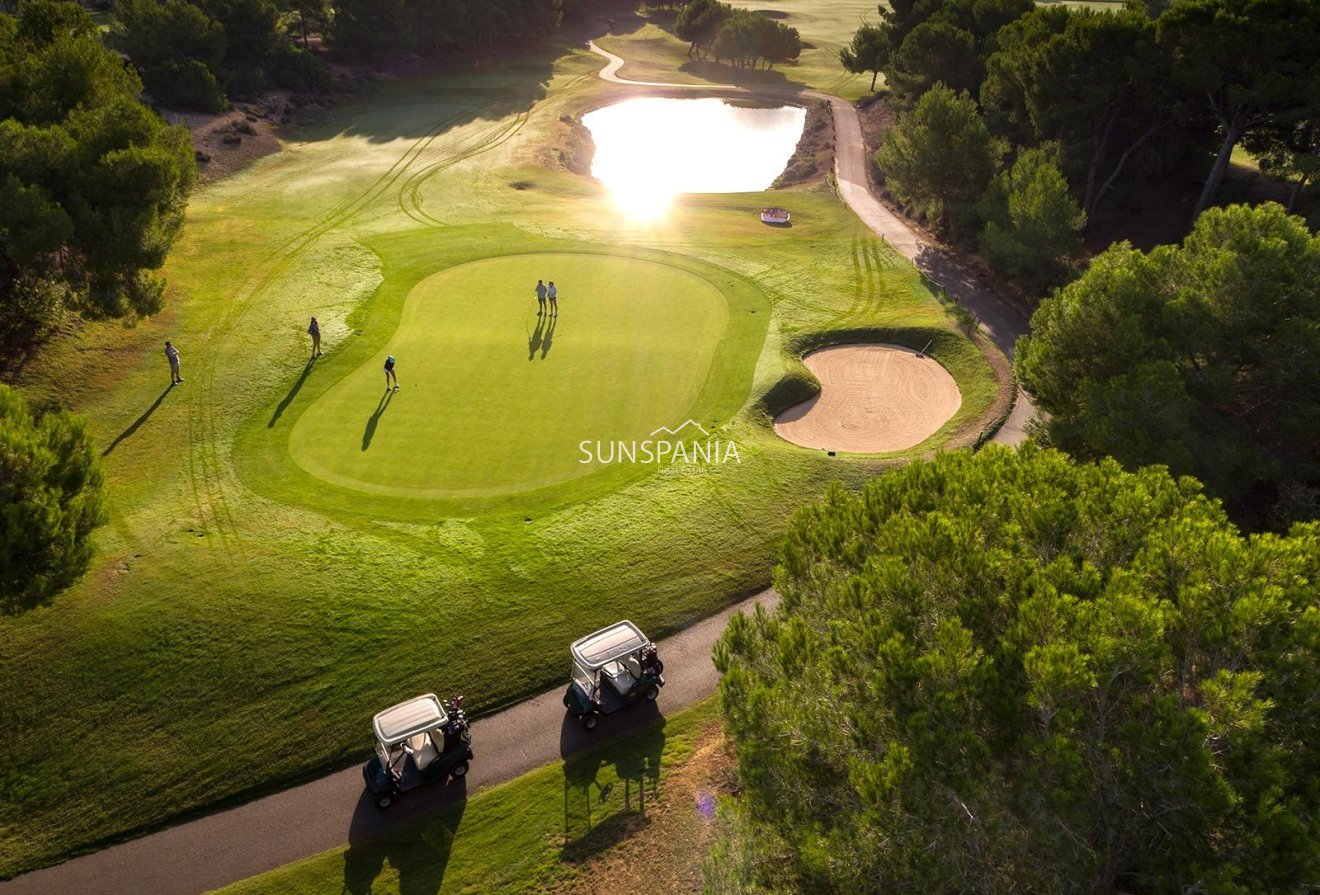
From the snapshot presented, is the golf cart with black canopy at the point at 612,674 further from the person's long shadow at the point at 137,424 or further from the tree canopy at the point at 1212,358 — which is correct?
the person's long shadow at the point at 137,424

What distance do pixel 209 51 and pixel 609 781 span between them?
285ft

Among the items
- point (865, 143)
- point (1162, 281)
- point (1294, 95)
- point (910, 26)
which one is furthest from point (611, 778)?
point (910, 26)

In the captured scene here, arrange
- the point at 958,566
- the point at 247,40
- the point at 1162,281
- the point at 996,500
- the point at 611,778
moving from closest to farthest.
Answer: the point at 958,566 → the point at 996,500 → the point at 611,778 → the point at 1162,281 → the point at 247,40

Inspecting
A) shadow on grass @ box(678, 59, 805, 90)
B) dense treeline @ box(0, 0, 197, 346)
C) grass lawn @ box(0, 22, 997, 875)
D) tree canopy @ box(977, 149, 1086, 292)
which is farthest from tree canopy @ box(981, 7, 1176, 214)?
shadow on grass @ box(678, 59, 805, 90)

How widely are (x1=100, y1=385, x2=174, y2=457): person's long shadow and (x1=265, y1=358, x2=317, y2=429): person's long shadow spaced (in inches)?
225

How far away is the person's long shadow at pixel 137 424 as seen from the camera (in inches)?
1261

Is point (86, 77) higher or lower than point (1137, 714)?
higher

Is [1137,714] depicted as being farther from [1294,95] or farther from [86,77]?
[86,77]

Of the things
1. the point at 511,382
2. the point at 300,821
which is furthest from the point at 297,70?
the point at 300,821

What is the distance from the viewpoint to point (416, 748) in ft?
69.6

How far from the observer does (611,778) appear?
71.3ft

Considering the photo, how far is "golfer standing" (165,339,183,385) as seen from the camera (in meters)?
35.8

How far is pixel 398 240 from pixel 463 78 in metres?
61.6

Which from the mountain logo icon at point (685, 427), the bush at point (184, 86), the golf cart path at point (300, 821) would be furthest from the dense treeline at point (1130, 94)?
the bush at point (184, 86)
